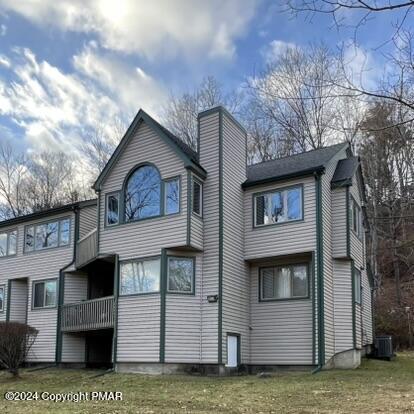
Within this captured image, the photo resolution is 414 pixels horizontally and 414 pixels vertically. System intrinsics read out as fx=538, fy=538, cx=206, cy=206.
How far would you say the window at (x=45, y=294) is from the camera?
70.9 feet

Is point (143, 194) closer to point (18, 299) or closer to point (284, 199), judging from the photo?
point (284, 199)

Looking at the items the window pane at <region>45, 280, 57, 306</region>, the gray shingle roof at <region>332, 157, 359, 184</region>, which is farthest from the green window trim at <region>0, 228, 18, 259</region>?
the gray shingle roof at <region>332, 157, 359, 184</region>

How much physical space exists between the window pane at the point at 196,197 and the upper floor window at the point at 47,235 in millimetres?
7126

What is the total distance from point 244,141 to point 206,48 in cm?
1011

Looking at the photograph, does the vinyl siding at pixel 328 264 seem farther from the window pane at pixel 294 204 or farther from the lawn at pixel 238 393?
the lawn at pixel 238 393

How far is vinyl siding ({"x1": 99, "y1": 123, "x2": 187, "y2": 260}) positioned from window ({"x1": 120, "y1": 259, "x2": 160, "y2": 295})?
0.28m

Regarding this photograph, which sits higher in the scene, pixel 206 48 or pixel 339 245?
pixel 206 48

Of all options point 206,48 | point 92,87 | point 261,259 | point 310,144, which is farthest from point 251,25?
point 310,144

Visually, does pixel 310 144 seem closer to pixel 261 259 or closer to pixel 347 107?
pixel 347 107

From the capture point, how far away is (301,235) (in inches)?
663

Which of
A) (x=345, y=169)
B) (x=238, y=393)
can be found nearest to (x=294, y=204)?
(x=345, y=169)

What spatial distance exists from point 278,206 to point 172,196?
138 inches

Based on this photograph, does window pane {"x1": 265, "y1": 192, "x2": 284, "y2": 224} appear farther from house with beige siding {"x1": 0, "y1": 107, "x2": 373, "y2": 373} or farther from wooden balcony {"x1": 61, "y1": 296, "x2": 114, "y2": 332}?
wooden balcony {"x1": 61, "y1": 296, "x2": 114, "y2": 332}

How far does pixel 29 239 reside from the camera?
76.1 ft
